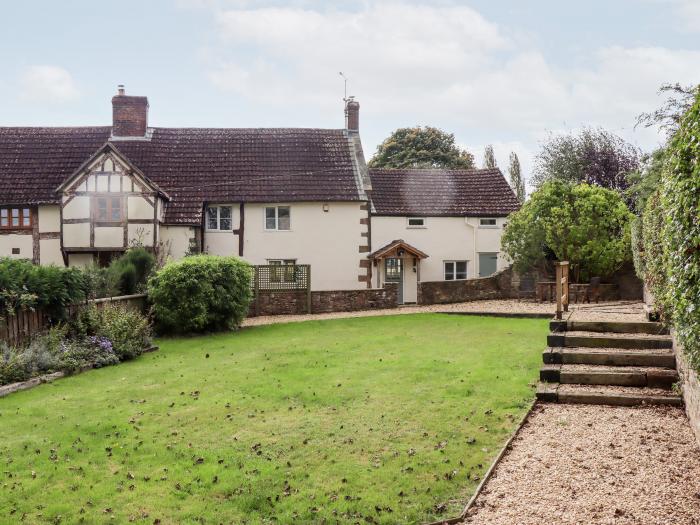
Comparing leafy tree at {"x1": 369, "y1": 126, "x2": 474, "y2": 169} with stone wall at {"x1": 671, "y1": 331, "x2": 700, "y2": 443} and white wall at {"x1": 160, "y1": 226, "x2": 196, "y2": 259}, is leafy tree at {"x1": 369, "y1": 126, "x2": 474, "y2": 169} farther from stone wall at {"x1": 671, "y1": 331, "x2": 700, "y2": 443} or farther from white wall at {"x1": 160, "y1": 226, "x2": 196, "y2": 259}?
stone wall at {"x1": 671, "y1": 331, "x2": 700, "y2": 443}

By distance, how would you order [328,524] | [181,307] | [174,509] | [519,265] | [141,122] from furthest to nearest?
[141,122] < [519,265] < [181,307] < [174,509] < [328,524]

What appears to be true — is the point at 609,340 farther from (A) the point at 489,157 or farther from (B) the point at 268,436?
(A) the point at 489,157

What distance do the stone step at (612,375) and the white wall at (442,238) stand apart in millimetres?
20546

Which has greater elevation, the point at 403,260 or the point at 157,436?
the point at 403,260

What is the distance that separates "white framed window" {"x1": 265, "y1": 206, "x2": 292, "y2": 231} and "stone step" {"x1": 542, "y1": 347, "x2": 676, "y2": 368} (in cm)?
1862

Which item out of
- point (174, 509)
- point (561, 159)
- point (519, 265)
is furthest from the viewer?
point (561, 159)

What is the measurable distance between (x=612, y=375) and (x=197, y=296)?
498 inches

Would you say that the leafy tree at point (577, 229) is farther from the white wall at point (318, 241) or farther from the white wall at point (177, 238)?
the white wall at point (177, 238)

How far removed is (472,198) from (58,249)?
64.5 feet

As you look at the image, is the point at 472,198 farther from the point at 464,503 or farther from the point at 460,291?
the point at 464,503

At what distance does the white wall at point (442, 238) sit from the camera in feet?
102

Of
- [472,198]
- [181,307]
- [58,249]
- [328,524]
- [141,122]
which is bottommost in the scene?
[328,524]

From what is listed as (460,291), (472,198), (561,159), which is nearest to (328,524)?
(460,291)

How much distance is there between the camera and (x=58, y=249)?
2709cm
